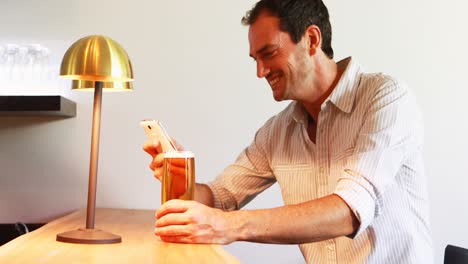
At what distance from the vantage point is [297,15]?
2.16 m

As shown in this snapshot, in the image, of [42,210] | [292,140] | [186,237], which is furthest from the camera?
[42,210]

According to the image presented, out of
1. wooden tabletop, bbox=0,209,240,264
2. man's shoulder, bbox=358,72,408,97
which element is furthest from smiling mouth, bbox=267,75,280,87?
wooden tabletop, bbox=0,209,240,264

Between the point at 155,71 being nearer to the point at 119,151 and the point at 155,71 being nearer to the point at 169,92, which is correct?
the point at 169,92

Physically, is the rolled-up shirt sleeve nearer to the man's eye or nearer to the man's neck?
the man's neck

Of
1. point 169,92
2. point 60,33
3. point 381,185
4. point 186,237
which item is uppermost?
point 60,33

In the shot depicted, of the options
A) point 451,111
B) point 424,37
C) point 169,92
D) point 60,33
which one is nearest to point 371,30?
point 424,37

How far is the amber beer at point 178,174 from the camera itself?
5.52 feet

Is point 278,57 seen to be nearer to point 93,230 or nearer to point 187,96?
point 93,230

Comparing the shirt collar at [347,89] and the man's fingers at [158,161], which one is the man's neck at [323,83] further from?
the man's fingers at [158,161]

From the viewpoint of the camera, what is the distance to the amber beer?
168cm

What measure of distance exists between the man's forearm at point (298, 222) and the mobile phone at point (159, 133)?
0.94 ft

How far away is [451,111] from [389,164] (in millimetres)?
1504

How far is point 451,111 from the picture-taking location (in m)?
3.14

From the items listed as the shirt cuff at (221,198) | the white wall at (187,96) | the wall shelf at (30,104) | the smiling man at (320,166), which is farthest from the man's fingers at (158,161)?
the white wall at (187,96)
